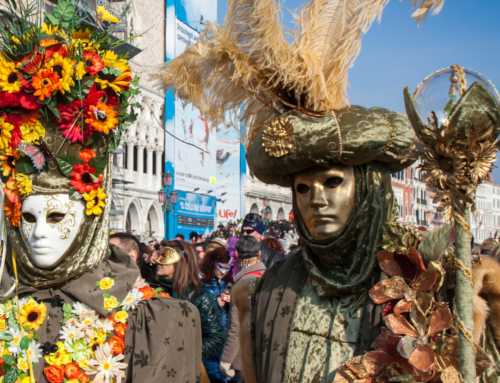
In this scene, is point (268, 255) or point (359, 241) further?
point (268, 255)

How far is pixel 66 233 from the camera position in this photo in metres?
2.46

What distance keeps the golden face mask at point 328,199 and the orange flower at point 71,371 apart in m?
1.31

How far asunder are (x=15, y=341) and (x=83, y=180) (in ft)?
2.79

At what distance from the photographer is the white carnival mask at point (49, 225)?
2.42m

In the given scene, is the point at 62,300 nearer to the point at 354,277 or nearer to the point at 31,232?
the point at 31,232

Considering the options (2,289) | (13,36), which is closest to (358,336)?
(2,289)

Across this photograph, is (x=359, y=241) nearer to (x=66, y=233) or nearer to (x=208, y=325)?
(x=66, y=233)

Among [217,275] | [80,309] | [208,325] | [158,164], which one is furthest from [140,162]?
[80,309]

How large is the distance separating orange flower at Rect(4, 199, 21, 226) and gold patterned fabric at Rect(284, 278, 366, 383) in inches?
57.5

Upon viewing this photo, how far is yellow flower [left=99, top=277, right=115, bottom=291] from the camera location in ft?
8.21

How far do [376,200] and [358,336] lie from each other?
21.5 inches

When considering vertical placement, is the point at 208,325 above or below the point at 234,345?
above

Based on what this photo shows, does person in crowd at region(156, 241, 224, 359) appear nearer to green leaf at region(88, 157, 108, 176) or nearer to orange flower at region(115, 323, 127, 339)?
orange flower at region(115, 323, 127, 339)

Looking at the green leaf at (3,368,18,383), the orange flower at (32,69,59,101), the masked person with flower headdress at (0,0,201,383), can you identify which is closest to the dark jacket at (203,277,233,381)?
the masked person with flower headdress at (0,0,201,383)
